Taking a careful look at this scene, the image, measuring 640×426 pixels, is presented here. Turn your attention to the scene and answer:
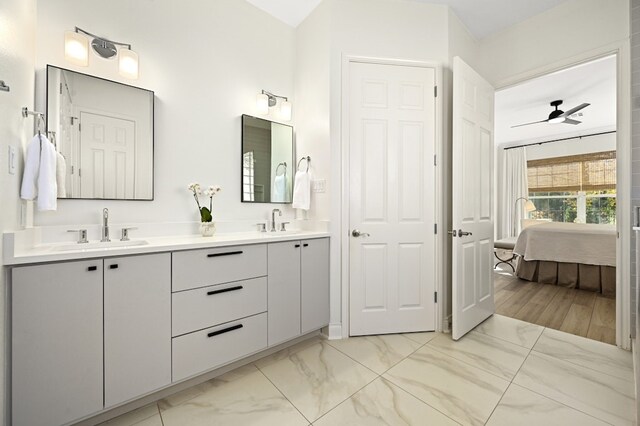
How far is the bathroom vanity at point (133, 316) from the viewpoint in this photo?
3.73 feet

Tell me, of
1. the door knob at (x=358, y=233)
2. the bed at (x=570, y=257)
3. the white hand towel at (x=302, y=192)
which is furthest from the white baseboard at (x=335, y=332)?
the bed at (x=570, y=257)

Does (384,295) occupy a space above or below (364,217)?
below

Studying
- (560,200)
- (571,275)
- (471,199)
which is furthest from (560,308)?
(560,200)

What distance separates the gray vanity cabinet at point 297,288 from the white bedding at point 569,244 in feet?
11.3

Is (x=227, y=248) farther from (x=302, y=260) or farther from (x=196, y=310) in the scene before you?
(x=302, y=260)

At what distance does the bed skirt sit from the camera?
10.9 ft

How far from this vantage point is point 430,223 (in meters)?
2.35

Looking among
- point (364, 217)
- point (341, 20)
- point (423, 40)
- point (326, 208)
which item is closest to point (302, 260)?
point (326, 208)

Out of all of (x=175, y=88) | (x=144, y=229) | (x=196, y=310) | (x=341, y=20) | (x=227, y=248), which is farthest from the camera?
(x=341, y=20)

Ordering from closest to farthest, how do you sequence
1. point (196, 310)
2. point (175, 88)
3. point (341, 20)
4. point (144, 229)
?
point (196, 310)
point (144, 229)
point (175, 88)
point (341, 20)

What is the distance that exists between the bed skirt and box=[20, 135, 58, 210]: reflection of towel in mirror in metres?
5.20

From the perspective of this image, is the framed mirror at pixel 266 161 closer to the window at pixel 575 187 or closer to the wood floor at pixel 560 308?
the wood floor at pixel 560 308

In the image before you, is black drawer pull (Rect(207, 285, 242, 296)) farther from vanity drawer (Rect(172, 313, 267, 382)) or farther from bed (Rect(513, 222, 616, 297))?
bed (Rect(513, 222, 616, 297))

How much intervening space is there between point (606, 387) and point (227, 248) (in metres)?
2.44
